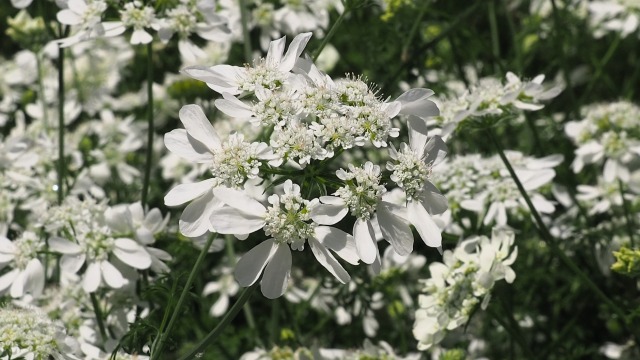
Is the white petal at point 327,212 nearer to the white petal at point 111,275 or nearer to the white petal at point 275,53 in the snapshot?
the white petal at point 275,53

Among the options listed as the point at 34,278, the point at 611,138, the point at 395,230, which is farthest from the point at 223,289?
the point at 395,230

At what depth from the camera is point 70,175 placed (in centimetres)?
378

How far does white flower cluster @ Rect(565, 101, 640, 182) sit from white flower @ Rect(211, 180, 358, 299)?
1828 mm

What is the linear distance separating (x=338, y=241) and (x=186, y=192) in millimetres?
388

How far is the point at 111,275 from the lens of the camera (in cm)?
278

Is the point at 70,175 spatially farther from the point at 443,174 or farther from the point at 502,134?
the point at 502,134

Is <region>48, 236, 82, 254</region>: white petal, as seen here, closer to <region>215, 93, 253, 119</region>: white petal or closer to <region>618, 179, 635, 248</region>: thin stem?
<region>215, 93, 253, 119</region>: white petal

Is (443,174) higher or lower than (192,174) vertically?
higher

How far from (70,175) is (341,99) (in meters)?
1.90

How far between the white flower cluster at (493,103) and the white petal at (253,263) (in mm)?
932

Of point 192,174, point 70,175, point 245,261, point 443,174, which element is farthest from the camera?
point 192,174

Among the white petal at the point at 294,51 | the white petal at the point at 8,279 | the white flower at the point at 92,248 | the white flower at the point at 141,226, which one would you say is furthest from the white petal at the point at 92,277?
the white petal at the point at 294,51

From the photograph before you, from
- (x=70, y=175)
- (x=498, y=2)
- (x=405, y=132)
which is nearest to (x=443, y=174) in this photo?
(x=405, y=132)

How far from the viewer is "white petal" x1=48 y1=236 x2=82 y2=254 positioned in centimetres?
274
